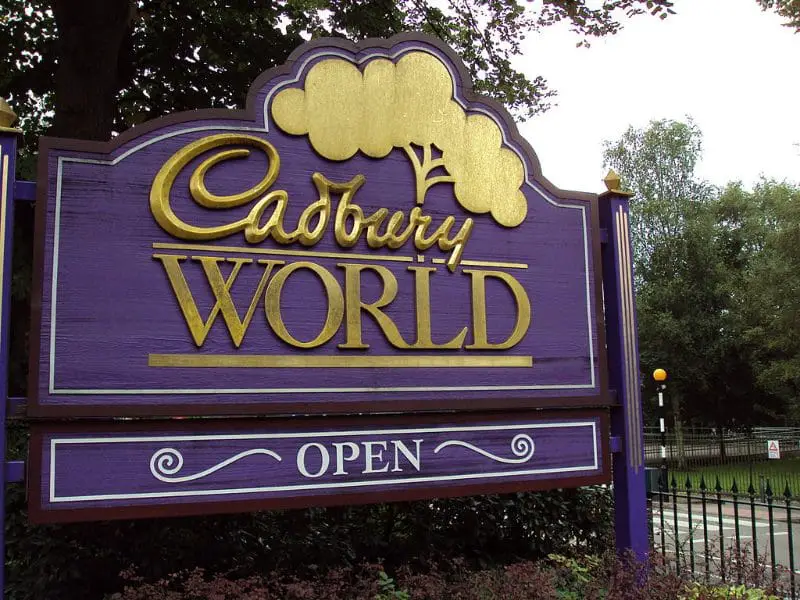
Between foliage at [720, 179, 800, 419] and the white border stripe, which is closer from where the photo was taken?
the white border stripe

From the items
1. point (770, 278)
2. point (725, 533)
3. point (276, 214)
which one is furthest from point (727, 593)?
point (770, 278)

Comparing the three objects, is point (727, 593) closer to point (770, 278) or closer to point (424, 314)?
point (424, 314)

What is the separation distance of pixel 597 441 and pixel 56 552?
3.31m

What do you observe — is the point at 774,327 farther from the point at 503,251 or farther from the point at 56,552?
the point at 56,552

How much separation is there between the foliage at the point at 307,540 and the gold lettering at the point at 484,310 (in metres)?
1.36

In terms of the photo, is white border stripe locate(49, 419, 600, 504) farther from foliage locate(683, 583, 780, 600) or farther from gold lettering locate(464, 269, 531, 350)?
foliage locate(683, 583, 780, 600)

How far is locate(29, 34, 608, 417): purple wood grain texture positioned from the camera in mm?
3568

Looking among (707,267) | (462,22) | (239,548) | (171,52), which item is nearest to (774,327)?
(707,267)

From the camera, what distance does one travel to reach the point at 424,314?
4266mm

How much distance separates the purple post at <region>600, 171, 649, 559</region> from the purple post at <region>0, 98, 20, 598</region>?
11.5ft

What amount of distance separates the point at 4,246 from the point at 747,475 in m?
22.6

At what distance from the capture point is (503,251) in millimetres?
4551

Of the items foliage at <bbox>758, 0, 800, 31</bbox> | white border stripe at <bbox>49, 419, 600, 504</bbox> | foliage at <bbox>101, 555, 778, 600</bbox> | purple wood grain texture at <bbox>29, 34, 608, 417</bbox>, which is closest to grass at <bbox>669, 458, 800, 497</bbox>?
foliage at <bbox>758, 0, 800, 31</bbox>

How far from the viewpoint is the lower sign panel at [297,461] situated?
352 centimetres
